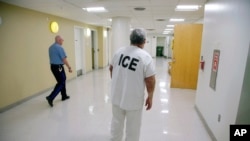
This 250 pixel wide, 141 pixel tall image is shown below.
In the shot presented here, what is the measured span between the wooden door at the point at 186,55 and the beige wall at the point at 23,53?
379 centimetres

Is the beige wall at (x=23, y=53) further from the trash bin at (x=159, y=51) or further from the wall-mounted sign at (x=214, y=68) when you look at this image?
the trash bin at (x=159, y=51)

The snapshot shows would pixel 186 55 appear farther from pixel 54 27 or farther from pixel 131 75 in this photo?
pixel 54 27

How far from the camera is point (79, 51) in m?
7.36

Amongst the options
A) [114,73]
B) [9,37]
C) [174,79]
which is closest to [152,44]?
[174,79]

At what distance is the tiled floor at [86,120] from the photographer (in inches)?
105

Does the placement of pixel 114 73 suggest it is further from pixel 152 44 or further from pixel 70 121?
pixel 152 44

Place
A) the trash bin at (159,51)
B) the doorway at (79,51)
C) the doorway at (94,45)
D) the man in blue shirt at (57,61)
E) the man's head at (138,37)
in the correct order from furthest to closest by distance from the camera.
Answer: the trash bin at (159,51) → the doorway at (94,45) → the doorway at (79,51) → the man in blue shirt at (57,61) → the man's head at (138,37)

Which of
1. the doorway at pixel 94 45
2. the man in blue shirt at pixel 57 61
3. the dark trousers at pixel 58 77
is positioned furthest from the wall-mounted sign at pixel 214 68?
the doorway at pixel 94 45

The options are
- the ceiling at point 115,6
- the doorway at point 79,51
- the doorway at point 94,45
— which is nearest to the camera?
the ceiling at point 115,6

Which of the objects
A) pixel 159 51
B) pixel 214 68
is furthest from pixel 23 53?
pixel 159 51

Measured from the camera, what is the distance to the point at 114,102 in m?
2.04

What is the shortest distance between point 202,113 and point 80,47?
18.4 feet

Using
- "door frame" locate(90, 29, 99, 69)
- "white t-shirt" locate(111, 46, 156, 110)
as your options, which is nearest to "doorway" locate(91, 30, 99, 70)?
"door frame" locate(90, 29, 99, 69)

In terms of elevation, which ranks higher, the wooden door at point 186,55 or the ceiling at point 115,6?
the ceiling at point 115,6
